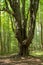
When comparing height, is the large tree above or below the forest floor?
above

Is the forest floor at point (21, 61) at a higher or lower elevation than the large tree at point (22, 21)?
lower

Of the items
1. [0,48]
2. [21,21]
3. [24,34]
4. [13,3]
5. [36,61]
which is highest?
[13,3]

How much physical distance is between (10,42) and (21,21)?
860cm

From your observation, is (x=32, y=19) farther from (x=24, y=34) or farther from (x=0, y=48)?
(x=0, y=48)

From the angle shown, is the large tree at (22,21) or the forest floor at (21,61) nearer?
the forest floor at (21,61)

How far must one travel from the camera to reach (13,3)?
844 centimetres

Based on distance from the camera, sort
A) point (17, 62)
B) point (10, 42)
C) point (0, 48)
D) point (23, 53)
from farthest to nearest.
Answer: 1. point (10, 42)
2. point (0, 48)
3. point (23, 53)
4. point (17, 62)

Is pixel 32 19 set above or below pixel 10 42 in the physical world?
above

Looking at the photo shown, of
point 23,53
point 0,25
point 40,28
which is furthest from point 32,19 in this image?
point 40,28

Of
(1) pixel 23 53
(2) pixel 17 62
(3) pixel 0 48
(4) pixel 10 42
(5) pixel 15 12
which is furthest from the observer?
(4) pixel 10 42

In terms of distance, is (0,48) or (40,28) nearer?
(0,48)

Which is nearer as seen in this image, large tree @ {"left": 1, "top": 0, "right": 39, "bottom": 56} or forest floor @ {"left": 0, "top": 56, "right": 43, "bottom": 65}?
forest floor @ {"left": 0, "top": 56, "right": 43, "bottom": 65}

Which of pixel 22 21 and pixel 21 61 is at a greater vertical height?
pixel 22 21

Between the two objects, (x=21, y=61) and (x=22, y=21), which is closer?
(x=21, y=61)
